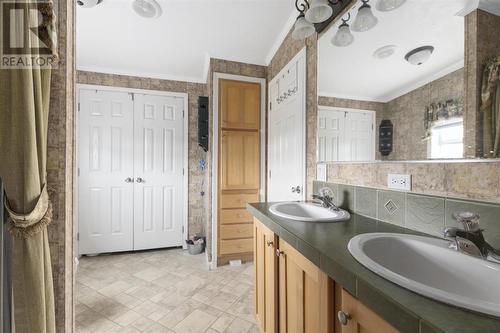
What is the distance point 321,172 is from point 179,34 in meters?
1.94

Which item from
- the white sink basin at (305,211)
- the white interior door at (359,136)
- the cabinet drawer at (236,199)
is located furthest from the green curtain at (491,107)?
the cabinet drawer at (236,199)

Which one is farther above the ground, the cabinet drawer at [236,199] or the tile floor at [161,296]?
the cabinet drawer at [236,199]

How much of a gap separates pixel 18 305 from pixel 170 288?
1.69 m

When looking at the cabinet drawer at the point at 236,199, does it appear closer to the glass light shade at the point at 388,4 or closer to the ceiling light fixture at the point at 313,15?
the ceiling light fixture at the point at 313,15

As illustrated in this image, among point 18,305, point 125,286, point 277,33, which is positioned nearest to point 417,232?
point 18,305

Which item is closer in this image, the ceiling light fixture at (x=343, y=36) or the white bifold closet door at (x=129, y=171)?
the ceiling light fixture at (x=343, y=36)

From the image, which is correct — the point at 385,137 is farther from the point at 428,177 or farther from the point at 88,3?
the point at 88,3

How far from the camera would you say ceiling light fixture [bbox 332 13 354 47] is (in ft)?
4.58

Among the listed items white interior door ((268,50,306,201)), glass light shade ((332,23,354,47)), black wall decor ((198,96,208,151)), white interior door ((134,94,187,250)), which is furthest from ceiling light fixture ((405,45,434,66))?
white interior door ((134,94,187,250))

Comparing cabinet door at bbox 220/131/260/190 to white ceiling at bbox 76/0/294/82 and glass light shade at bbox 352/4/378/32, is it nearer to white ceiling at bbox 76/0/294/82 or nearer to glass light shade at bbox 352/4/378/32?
white ceiling at bbox 76/0/294/82

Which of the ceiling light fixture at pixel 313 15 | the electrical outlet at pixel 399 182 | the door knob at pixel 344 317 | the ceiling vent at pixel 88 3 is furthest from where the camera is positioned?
the ceiling vent at pixel 88 3

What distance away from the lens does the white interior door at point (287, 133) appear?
1928 mm

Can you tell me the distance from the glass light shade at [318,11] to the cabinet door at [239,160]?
1598mm

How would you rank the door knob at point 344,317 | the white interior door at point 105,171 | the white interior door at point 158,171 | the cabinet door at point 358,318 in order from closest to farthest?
the cabinet door at point 358,318 → the door knob at point 344,317 → the white interior door at point 105,171 → the white interior door at point 158,171
